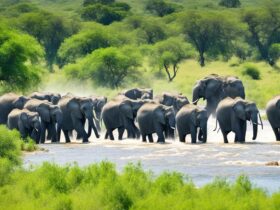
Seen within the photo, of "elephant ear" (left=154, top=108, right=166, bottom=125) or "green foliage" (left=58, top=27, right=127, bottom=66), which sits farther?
"green foliage" (left=58, top=27, right=127, bottom=66)

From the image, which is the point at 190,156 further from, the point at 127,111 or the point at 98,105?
the point at 98,105

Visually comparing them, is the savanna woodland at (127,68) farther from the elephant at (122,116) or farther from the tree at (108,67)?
the elephant at (122,116)

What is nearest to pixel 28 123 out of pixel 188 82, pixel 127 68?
pixel 188 82

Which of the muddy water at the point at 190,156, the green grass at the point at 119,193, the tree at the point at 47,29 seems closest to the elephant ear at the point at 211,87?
the muddy water at the point at 190,156

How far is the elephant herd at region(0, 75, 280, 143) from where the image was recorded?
3809cm

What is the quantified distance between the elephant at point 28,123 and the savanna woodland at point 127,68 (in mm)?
2936

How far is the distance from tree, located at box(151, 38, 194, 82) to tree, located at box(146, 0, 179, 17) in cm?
5129

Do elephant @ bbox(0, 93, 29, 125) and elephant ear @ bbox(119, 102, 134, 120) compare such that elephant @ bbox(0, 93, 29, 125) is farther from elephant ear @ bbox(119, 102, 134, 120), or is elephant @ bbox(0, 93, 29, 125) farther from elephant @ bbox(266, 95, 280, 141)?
elephant @ bbox(266, 95, 280, 141)

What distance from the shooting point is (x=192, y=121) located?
1486 inches

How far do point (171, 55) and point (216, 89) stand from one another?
125ft

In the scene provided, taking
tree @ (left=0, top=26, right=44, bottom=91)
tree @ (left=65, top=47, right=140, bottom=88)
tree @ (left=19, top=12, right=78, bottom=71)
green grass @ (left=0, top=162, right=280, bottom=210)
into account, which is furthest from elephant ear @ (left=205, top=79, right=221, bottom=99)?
tree @ (left=19, top=12, right=78, bottom=71)

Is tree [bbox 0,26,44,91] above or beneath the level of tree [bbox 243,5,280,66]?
beneath

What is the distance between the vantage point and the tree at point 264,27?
345 feet

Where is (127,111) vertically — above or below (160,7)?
below
